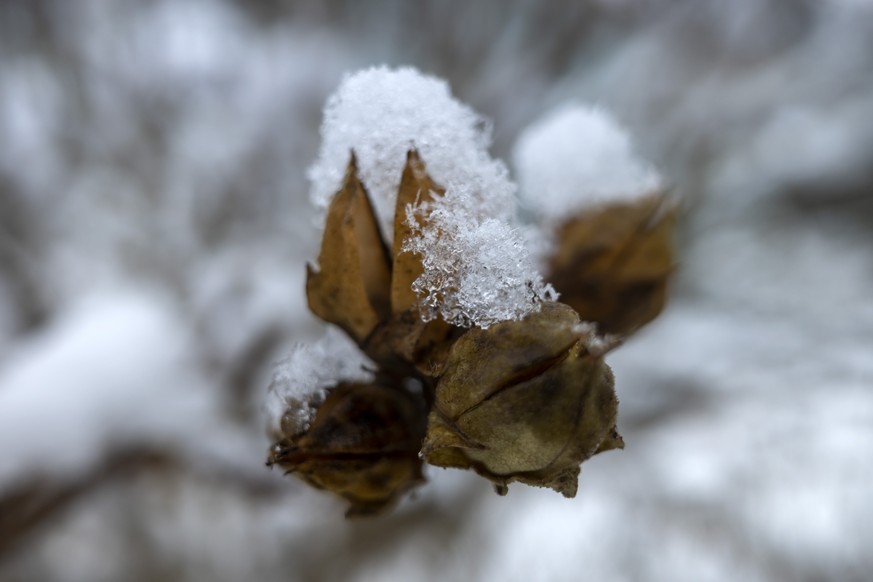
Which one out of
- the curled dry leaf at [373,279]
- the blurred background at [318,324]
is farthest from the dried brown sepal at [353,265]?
the blurred background at [318,324]

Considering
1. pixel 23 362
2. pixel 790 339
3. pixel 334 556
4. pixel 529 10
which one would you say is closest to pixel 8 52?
pixel 23 362

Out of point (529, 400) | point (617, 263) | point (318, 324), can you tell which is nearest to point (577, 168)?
point (617, 263)

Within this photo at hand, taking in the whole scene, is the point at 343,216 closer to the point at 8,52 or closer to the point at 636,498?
the point at 636,498

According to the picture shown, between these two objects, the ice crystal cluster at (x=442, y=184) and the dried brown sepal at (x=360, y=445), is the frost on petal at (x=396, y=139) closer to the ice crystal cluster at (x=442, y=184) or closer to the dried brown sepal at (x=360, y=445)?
the ice crystal cluster at (x=442, y=184)

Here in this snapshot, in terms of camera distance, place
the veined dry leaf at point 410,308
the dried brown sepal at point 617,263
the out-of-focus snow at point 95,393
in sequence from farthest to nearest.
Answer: the out-of-focus snow at point 95,393 < the dried brown sepal at point 617,263 < the veined dry leaf at point 410,308

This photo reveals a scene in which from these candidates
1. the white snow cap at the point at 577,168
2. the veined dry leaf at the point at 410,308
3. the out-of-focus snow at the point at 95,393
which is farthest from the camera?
the out-of-focus snow at the point at 95,393
